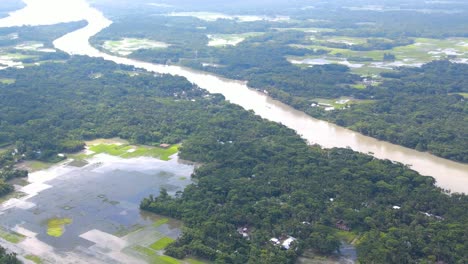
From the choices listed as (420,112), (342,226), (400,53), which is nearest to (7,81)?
(420,112)

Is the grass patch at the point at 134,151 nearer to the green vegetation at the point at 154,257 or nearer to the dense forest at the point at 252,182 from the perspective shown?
Answer: the dense forest at the point at 252,182

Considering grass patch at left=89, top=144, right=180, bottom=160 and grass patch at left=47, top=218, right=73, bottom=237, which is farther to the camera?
grass patch at left=89, top=144, right=180, bottom=160

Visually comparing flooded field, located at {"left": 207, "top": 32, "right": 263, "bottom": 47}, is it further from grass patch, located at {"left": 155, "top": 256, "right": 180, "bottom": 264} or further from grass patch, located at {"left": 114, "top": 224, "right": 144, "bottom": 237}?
grass patch, located at {"left": 155, "top": 256, "right": 180, "bottom": 264}

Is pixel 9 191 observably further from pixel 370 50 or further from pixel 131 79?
pixel 370 50

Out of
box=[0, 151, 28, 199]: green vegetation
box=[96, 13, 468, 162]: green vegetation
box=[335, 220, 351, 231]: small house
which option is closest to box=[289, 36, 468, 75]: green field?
box=[96, 13, 468, 162]: green vegetation

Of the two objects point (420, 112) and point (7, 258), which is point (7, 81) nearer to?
point (7, 258)

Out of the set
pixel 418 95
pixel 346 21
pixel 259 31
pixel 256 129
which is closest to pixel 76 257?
pixel 256 129
